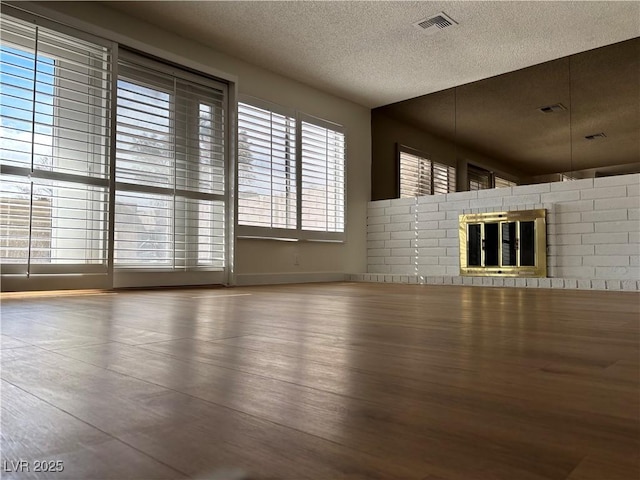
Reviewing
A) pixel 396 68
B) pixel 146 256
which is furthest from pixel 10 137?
pixel 396 68

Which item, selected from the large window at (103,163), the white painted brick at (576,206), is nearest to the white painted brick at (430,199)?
the white painted brick at (576,206)

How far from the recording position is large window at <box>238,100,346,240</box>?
4738 millimetres

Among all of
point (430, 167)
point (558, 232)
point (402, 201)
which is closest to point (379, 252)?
point (402, 201)

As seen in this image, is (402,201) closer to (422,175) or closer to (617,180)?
(422,175)

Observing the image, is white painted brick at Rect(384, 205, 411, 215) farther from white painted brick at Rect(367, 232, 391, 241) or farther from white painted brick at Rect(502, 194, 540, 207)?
white painted brick at Rect(502, 194, 540, 207)

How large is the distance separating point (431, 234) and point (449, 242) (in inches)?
9.7

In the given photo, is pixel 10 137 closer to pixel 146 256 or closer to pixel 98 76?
pixel 98 76

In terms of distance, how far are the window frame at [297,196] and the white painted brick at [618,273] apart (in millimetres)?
2692

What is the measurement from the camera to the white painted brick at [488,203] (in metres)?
4.99

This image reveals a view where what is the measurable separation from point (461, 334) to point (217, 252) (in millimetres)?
3293

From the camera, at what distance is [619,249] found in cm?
423

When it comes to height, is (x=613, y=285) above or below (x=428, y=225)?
below

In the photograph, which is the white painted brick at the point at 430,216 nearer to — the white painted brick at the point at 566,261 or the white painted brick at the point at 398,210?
the white painted brick at the point at 398,210

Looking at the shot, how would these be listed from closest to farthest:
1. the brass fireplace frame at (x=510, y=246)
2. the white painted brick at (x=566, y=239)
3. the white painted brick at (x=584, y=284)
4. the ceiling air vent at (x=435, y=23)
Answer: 1. the ceiling air vent at (x=435, y=23)
2. the white painted brick at (x=584, y=284)
3. the white painted brick at (x=566, y=239)
4. the brass fireplace frame at (x=510, y=246)
